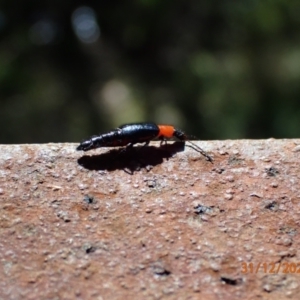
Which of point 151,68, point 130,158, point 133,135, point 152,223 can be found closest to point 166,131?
point 133,135

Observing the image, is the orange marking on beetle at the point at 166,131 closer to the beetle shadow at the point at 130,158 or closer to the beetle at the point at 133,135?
the beetle at the point at 133,135

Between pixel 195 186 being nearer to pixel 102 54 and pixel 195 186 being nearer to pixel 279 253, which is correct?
pixel 279 253

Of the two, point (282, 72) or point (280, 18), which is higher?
point (280, 18)

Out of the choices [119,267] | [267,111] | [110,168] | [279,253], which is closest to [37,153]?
[110,168]

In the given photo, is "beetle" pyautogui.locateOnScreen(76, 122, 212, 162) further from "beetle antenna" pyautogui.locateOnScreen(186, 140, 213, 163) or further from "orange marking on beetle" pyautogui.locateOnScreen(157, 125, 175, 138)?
"beetle antenna" pyautogui.locateOnScreen(186, 140, 213, 163)

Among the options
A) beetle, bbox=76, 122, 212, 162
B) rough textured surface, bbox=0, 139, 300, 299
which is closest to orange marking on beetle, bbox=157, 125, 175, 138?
beetle, bbox=76, 122, 212, 162
